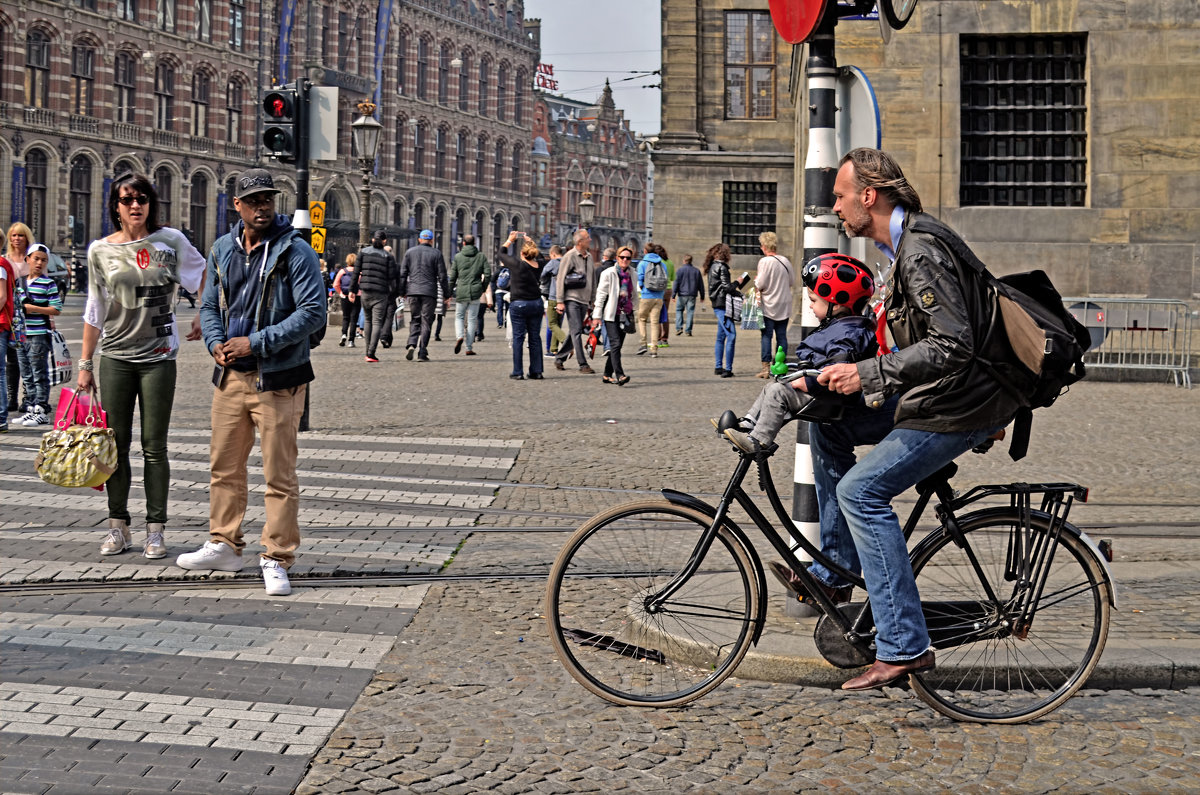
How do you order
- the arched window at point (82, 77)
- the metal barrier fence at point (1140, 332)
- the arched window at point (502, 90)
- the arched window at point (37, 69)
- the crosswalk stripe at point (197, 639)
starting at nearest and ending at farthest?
the crosswalk stripe at point (197, 639) → the metal barrier fence at point (1140, 332) → the arched window at point (37, 69) → the arched window at point (82, 77) → the arched window at point (502, 90)

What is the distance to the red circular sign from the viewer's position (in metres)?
4.86

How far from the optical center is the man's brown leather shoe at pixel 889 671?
4.08 meters

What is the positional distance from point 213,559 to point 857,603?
10.3 ft

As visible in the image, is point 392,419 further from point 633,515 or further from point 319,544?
point 633,515

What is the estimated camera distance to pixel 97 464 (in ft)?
19.8

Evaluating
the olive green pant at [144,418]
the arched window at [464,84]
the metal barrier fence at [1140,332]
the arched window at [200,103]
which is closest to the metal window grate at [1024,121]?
the metal barrier fence at [1140,332]

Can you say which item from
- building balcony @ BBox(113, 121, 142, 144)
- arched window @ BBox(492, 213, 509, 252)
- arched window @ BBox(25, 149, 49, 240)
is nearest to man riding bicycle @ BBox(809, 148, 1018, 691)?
arched window @ BBox(25, 149, 49, 240)

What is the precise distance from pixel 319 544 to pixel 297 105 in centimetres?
537

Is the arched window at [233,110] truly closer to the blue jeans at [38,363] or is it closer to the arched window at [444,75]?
the arched window at [444,75]

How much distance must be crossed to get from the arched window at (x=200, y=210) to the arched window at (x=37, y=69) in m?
8.01

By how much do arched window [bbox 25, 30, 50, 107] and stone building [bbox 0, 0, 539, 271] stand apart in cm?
5

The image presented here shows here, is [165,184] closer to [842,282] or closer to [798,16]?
[798,16]

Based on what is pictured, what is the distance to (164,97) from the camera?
52.8 meters

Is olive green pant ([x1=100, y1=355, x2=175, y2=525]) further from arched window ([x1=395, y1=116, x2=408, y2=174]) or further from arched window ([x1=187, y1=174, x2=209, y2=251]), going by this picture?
arched window ([x1=395, y1=116, x2=408, y2=174])
